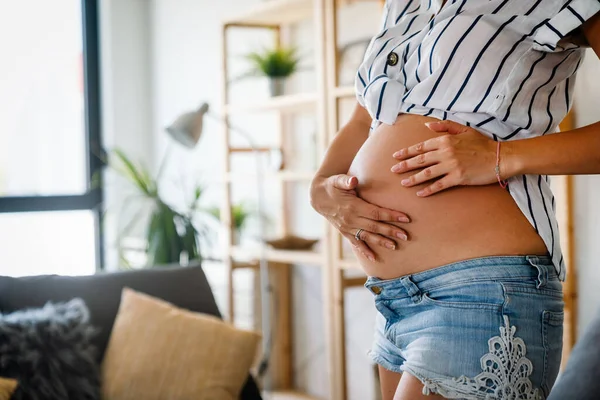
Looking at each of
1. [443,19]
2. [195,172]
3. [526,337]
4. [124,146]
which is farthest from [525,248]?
[124,146]

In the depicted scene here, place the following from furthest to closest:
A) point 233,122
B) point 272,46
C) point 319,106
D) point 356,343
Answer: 1. point 233,122
2. point 272,46
3. point 356,343
4. point 319,106

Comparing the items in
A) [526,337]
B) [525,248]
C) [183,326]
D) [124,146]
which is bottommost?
[183,326]

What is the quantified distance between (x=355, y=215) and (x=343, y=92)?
1498 mm

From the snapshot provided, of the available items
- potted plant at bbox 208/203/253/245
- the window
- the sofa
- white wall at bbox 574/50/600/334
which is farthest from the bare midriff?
the window

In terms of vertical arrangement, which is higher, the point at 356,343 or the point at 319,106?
the point at 319,106

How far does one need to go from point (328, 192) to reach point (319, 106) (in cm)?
153

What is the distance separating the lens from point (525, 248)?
1.01 metres

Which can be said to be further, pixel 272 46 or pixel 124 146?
pixel 124 146

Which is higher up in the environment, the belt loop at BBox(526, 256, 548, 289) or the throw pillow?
the belt loop at BBox(526, 256, 548, 289)

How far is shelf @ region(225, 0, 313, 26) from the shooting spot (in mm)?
2900

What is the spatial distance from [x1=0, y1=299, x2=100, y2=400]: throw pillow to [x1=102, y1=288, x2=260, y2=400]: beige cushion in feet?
0.24

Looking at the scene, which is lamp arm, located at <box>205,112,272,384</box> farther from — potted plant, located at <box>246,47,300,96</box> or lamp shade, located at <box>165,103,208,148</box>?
potted plant, located at <box>246,47,300,96</box>

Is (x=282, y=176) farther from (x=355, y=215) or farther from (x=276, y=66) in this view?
(x=355, y=215)

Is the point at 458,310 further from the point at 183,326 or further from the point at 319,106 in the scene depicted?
the point at 319,106
